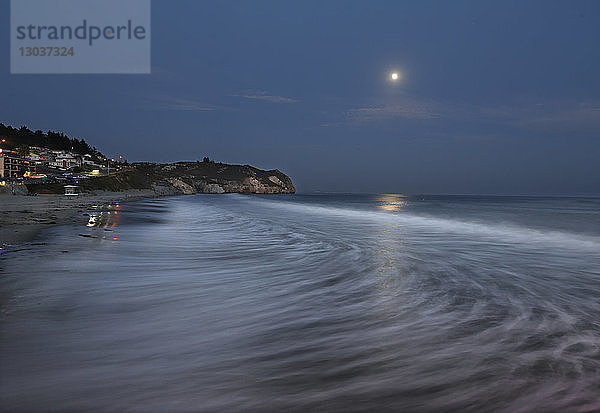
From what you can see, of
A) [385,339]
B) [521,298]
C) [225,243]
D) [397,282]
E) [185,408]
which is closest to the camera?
[185,408]

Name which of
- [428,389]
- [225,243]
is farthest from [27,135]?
[428,389]

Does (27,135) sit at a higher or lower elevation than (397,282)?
higher

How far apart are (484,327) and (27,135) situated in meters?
223

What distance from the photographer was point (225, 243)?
14008 millimetres

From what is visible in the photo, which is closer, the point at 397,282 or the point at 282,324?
the point at 282,324

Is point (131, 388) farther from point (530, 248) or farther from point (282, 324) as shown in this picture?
point (530, 248)

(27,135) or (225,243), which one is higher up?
(27,135)

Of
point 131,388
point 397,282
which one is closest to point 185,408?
point 131,388

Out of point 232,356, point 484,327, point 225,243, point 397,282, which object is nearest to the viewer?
point 232,356

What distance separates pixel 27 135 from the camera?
178000 millimetres

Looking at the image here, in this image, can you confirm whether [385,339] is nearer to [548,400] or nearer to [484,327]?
[484,327]

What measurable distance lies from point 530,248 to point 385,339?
13114mm

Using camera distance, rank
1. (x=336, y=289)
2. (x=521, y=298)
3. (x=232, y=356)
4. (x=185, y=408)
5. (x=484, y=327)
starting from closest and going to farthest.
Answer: (x=185, y=408) → (x=232, y=356) → (x=484, y=327) → (x=521, y=298) → (x=336, y=289)

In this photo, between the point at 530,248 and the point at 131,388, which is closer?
the point at 131,388
